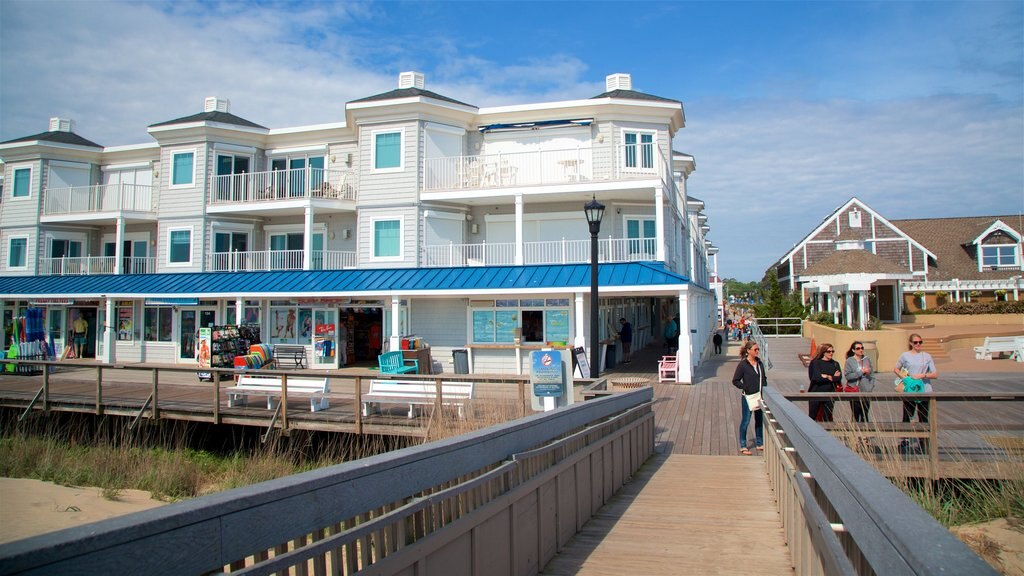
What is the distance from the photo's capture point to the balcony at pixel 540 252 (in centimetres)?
2233

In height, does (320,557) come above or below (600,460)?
above

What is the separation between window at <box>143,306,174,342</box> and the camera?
88.2 feet

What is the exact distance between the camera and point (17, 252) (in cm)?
2975

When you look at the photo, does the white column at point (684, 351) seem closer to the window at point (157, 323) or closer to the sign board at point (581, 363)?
the sign board at point (581, 363)

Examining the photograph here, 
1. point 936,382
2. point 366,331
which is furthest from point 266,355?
point 936,382

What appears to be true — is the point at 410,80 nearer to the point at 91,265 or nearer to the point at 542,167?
the point at 542,167

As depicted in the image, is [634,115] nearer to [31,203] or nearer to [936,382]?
[936,382]

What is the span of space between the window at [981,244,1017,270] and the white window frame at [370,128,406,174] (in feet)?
132

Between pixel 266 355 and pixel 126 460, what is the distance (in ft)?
24.5

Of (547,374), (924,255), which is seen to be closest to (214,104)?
(547,374)

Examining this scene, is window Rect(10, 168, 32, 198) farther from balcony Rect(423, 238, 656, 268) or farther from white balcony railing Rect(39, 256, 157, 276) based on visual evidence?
balcony Rect(423, 238, 656, 268)

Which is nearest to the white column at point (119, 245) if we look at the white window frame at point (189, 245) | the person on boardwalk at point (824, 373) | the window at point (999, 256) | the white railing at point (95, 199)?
the white railing at point (95, 199)

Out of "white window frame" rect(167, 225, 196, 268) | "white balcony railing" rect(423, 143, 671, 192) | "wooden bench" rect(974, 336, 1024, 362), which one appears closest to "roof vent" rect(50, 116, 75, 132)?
"white window frame" rect(167, 225, 196, 268)

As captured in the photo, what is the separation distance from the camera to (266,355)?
19.6m
